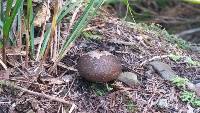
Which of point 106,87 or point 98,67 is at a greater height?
point 98,67

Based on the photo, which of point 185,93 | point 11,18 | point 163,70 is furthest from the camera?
point 163,70

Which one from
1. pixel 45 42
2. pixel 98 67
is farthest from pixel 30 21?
pixel 98 67

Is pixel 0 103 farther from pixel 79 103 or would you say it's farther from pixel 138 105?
pixel 138 105

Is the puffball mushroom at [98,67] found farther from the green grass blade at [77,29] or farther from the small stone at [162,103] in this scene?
the small stone at [162,103]

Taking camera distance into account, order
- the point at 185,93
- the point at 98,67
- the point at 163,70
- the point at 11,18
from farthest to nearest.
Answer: the point at 163,70 → the point at 185,93 → the point at 98,67 → the point at 11,18

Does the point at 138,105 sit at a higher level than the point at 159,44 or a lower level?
lower

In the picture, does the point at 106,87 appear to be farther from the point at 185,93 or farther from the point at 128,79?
the point at 185,93

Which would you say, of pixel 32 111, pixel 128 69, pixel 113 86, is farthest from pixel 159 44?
pixel 32 111
